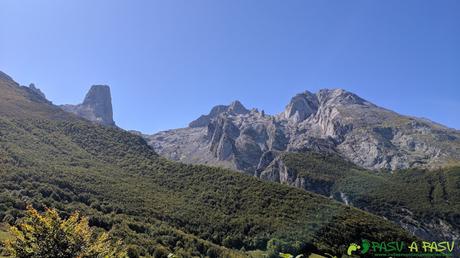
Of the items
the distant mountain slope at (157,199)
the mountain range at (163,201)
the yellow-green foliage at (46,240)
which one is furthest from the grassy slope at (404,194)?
the yellow-green foliage at (46,240)

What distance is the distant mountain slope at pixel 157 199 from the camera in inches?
2773

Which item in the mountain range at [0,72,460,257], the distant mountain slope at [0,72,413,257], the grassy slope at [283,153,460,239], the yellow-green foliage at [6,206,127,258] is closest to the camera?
the yellow-green foliage at [6,206,127,258]

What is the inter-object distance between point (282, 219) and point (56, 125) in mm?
86350

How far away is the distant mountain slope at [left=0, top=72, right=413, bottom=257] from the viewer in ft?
231

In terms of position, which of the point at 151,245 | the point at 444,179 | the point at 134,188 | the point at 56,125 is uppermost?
the point at 444,179

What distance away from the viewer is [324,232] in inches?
3312

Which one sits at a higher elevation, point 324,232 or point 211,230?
point 324,232

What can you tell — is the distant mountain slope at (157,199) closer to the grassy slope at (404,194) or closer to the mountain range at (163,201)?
the mountain range at (163,201)

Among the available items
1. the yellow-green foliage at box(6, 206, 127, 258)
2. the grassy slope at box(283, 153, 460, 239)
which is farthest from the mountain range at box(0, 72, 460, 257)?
the yellow-green foliage at box(6, 206, 127, 258)

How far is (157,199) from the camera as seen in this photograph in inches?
3804

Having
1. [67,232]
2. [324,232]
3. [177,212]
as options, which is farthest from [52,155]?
[67,232]

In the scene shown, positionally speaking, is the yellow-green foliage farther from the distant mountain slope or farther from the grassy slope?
the grassy slope

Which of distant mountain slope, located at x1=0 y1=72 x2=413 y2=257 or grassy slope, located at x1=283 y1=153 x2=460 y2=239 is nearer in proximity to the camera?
distant mountain slope, located at x1=0 y1=72 x2=413 y2=257

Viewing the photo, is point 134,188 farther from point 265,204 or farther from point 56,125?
point 56,125
